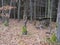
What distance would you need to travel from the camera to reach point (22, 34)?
856cm

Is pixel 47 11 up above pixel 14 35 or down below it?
above

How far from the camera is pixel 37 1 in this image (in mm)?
13734

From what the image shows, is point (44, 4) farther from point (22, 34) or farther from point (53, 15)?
point (22, 34)

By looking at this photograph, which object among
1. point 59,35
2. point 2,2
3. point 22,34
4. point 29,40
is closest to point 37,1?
point 2,2

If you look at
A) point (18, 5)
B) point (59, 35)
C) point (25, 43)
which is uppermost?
point (18, 5)

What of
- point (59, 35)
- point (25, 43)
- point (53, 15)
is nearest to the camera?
point (59, 35)

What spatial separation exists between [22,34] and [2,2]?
18.8ft

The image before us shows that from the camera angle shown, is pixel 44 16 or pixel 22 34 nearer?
pixel 22 34

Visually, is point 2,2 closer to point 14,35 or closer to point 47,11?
point 47,11

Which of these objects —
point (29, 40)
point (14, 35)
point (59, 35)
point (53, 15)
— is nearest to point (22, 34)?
point (14, 35)

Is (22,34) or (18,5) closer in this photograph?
(22,34)

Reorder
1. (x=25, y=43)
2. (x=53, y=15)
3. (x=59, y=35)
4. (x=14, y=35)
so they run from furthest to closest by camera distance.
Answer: (x=53, y=15) < (x=14, y=35) < (x=25, y=43) < (x=59, y=35)

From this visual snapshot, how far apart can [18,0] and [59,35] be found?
27.8ft

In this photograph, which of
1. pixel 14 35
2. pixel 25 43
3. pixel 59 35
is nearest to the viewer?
pixel 59 35
